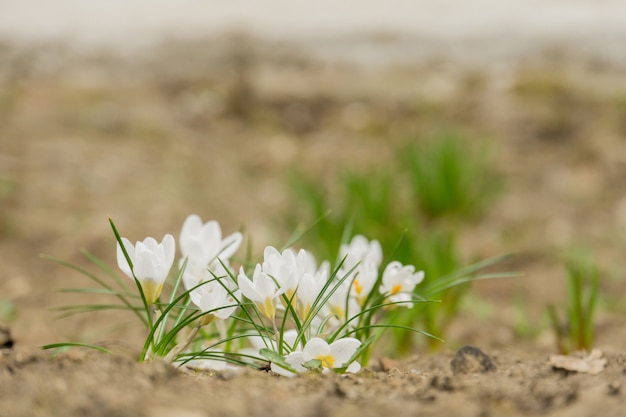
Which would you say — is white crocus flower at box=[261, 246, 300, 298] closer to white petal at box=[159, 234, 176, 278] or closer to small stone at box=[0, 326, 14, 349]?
white petal at box=[159, 234, 176, 278]

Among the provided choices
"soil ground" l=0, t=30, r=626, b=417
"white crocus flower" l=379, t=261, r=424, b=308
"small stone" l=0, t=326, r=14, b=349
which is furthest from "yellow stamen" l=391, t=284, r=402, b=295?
"small stone" l=0, t=326, r=14, b=349

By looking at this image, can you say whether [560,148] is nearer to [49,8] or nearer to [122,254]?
[122,254]

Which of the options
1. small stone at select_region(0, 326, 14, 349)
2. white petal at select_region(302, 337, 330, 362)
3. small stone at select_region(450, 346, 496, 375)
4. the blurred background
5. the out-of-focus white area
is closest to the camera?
white petal at select_region(302, 337, 330, 362)

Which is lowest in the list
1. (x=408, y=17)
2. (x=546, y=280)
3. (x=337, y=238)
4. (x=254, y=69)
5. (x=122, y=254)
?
(x=546, y=280)

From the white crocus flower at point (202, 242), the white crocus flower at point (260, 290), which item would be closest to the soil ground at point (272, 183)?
the white crocus flower at point (260, 290)

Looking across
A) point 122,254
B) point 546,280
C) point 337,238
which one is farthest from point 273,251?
point 546,280

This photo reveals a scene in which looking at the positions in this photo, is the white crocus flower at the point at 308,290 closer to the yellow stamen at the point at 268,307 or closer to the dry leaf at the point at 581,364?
the yellow stamen at the point at 268,307
